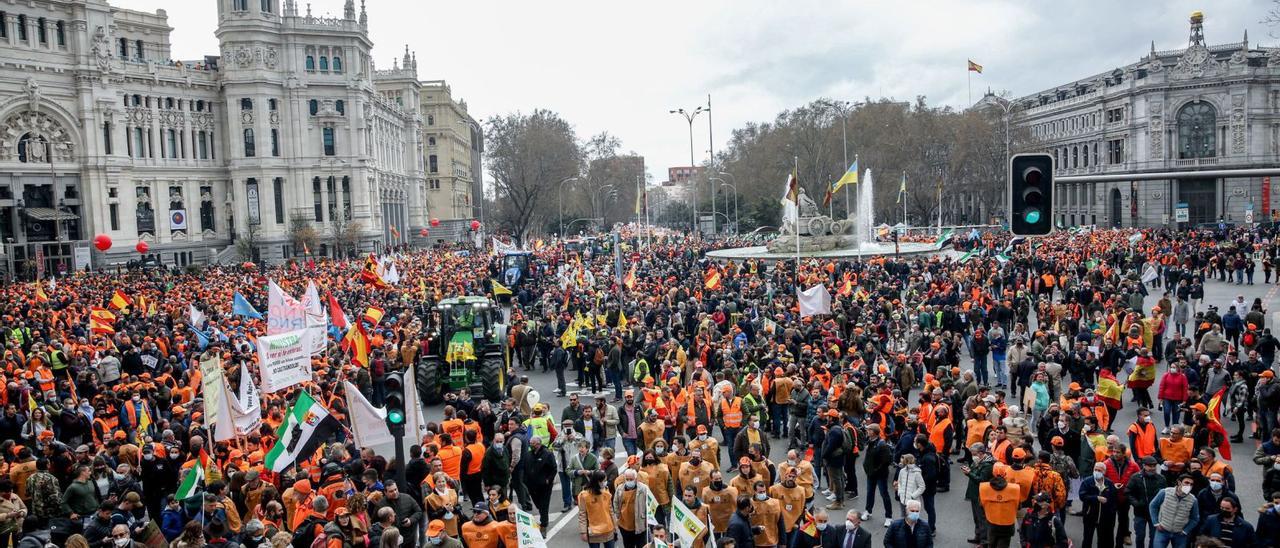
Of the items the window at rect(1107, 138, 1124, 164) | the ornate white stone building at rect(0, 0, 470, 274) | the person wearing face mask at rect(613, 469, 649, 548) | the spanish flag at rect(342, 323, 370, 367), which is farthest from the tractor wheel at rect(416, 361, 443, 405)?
the window at rect(1107, 138, 1124, 164)

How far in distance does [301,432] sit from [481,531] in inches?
132

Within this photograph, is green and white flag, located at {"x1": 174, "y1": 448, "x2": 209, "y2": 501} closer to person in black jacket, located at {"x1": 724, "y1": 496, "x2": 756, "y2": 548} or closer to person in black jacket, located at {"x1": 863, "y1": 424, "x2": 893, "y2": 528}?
person in black jacket, located at {"x1": 724, "y1": 496, "x2": 756, "y2": 548}

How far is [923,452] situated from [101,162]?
62403 mm

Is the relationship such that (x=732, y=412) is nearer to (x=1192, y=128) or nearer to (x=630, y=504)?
(x=630, y=504)

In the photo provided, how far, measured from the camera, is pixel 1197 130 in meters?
81.2

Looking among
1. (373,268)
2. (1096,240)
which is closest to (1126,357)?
(373,268)

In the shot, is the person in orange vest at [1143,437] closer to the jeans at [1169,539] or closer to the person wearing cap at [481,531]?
the jeans at [1169,539]

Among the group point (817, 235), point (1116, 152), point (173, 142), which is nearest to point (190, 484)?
point (817, 235)

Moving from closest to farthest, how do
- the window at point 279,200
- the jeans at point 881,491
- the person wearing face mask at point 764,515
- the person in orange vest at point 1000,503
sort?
the person in orange vest at point 1000,503 → the person wearing face mask at point 764,515 → the jeans at point 881,491 → the window at point 279,200

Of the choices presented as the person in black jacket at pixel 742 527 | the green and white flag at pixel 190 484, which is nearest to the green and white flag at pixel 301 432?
the green and white flag at pixel 190 484

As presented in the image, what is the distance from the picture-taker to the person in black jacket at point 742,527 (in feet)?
31.0

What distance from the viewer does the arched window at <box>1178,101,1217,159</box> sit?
80.6 m

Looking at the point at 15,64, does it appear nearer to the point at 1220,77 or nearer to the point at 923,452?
the point at 923,452

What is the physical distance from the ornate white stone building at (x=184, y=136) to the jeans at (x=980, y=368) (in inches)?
2009
